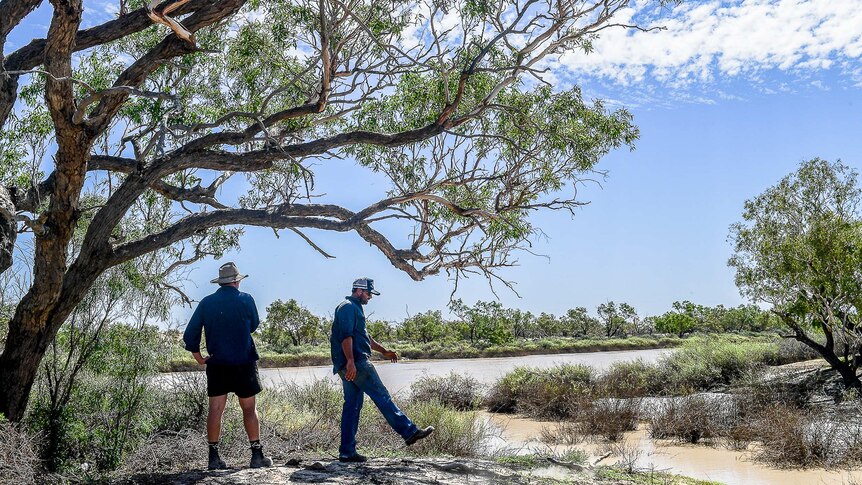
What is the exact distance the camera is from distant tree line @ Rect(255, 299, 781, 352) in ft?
158

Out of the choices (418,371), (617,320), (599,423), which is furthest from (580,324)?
(599,423)

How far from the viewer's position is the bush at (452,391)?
59.8 feet

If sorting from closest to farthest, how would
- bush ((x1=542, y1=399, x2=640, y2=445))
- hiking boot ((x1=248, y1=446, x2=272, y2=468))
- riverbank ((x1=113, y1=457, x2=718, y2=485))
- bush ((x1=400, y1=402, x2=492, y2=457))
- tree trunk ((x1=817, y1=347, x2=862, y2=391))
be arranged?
1. riverbank ((x1=113, y1=457, x2=718, y2=485))
2. hiking boot ((x1=248, y1=446, x2=272, y2=468))
3. bush ((x1=400, y1=402, x2=492, y2=457))
4. bush ((x1=542, y1=399, x2=640, y2=445))
5. tree trunk ((x1=817, y1=347, x2=862, y2=391))

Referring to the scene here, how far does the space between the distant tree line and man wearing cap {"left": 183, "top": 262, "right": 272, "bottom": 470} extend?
116ft

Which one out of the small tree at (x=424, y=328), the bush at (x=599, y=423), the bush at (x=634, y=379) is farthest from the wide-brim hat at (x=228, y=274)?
the small tree at (x=424, y=328)

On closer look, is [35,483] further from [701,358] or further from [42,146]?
[701,358]

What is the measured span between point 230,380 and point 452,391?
41.1ft

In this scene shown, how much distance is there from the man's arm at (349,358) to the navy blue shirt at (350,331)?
0.06 metres

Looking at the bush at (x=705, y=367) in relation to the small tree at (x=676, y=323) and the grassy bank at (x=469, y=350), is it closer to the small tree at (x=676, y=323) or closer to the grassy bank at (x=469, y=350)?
the grassy bank at (x=469, y=350)

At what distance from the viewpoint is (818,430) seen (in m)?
11.4

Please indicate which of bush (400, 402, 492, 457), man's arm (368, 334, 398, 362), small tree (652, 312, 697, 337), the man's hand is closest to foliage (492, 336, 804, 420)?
bush (400, 402, 492, 457)

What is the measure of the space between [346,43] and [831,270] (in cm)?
1316

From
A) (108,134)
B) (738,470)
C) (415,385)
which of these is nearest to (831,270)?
(738,470)

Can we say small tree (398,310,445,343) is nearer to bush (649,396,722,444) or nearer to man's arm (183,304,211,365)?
bush (649,396,722,444)
